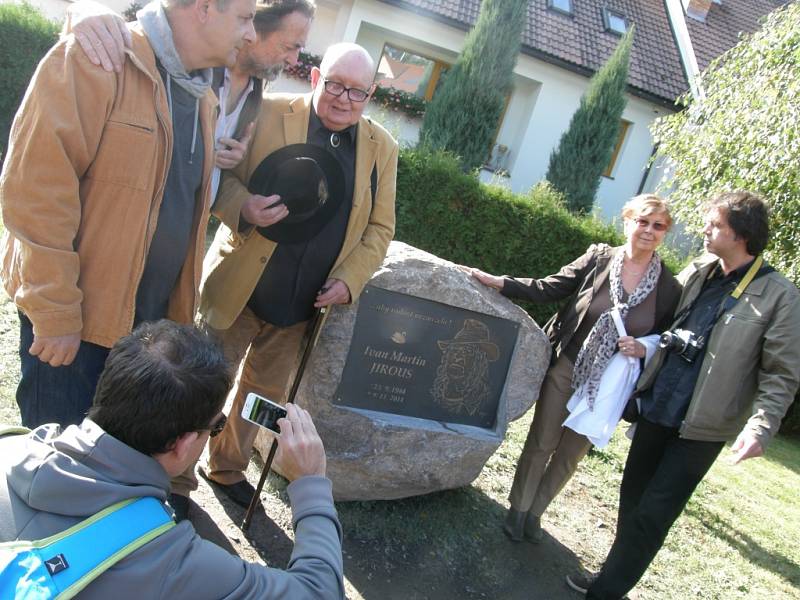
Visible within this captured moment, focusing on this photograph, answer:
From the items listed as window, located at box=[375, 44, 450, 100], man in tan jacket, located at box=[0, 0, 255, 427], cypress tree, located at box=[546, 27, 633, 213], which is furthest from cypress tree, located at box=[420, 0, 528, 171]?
man in tan jacket, located at box=[0, 0, 255, 427]

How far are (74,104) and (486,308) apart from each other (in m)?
2.49

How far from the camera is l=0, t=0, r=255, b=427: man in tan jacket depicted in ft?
6.25

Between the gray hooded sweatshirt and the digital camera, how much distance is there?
235 centimetres

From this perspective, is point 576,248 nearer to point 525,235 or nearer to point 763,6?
point 525,235

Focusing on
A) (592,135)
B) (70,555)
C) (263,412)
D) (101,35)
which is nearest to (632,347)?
(263,412)

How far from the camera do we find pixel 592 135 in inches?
558

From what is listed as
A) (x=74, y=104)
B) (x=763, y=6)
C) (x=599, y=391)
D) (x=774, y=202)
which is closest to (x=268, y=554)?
(x=599, y=391)

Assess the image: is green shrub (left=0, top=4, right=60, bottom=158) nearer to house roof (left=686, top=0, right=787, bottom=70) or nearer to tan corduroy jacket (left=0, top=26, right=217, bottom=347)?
tan corduroy jacket (left=0, top=26, right=217, bottom=347)

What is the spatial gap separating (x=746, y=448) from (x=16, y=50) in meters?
10.3

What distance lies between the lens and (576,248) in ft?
32.0

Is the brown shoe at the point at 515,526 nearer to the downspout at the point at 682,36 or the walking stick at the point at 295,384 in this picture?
the walking stick at the point at 295,384

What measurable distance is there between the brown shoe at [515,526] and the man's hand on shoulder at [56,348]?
2797 millimetres

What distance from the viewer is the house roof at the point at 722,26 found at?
16375 mm

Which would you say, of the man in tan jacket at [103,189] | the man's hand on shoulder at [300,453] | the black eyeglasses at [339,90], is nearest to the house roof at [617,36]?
the black eyeglasses at [339,90]
